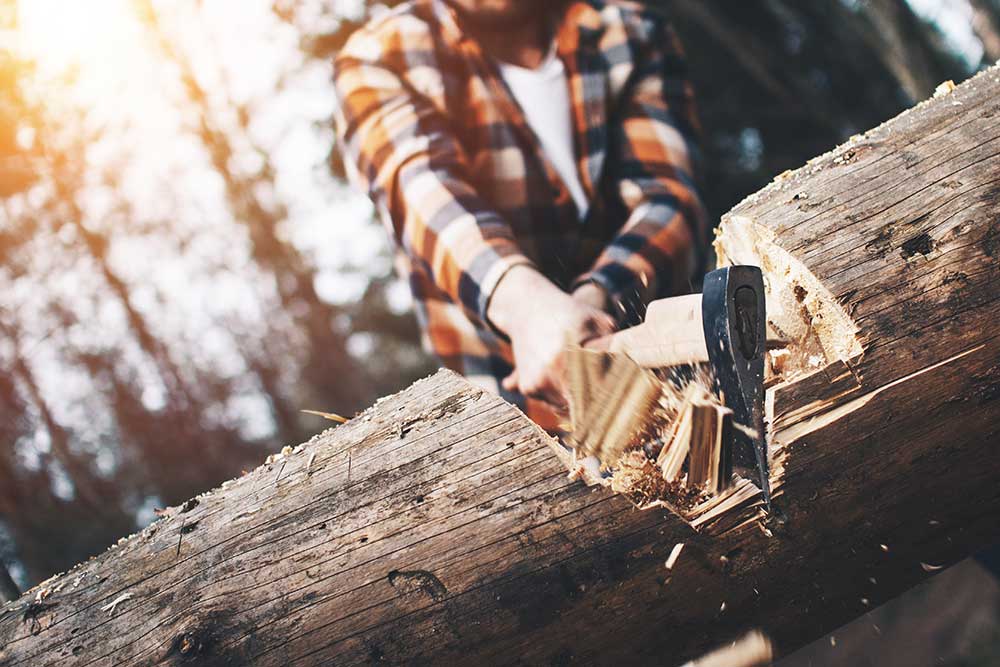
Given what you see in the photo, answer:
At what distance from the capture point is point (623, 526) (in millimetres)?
961

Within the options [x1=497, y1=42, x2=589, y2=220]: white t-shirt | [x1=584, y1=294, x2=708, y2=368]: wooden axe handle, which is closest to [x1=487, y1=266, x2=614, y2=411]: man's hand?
[x1=584, y1=294, x2=708, y2=368]: wooden axe handle

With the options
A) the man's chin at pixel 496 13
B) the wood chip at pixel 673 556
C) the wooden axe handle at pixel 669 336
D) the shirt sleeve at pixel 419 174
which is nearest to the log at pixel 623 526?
the wood chip at pixel 673 556

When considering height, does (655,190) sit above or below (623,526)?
above

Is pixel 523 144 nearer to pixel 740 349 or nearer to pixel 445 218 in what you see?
pixel 445 218

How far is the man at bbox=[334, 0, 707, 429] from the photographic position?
2.03 meters

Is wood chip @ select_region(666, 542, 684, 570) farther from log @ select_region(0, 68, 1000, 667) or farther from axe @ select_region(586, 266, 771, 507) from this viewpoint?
axe @ select_region(586, 266, 771, 507)

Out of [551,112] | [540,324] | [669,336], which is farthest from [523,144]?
[669,336]

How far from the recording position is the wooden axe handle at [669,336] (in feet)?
3.45

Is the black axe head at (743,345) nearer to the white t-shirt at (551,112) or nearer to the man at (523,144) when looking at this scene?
the man at (523,144)

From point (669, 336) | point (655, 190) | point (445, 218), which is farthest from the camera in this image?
point (655, 190)

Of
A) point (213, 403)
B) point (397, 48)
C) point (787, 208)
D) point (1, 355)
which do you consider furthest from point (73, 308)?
point (787, 208)

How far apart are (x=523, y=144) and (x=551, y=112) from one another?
0.62 feet

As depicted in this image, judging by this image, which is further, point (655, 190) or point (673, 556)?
point (655, 190)

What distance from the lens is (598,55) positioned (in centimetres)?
235
